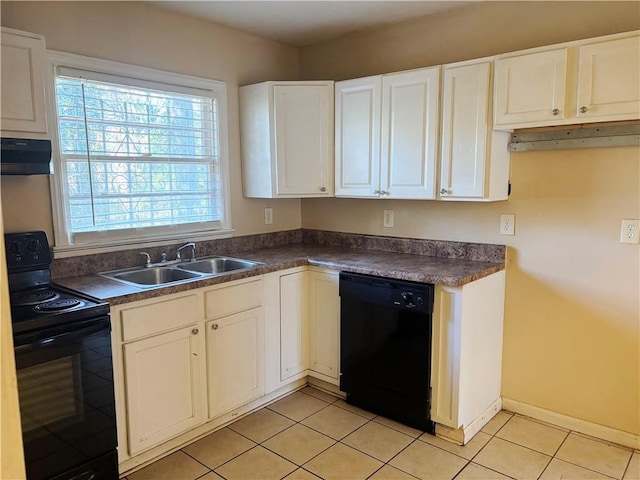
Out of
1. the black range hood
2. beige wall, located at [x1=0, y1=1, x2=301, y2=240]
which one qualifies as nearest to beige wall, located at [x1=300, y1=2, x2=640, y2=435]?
beige wall, located at [x1=0, y1=1, x2=301, y2=240]

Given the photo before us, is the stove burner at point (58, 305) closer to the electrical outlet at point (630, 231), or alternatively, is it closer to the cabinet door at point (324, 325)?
the cabinet door at point (324, 325)

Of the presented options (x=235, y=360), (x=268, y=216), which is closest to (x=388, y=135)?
(x=268, y=216)

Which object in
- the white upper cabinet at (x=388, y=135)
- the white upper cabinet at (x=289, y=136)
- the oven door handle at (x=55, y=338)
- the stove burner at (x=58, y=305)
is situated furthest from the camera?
the white upper cabinet at (x=289, y=136)

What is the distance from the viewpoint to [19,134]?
81.1 inches

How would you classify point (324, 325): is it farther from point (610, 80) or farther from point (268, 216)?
point (610, 80)

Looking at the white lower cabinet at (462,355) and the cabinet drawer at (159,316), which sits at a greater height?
the cabinet drawer at (159,316)

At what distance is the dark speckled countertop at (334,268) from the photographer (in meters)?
2.23

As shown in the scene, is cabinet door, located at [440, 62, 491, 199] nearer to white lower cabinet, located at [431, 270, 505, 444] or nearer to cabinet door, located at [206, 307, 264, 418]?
white lower cabinet, located at [431, 270, 505, 444]

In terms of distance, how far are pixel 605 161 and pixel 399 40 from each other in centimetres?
152

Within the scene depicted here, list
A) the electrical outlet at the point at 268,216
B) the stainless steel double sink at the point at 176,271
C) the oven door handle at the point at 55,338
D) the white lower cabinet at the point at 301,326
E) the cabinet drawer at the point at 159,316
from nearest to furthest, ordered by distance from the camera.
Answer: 1. the oven door handle at the point at 55,338
2. the cabinet drawer at the point at 159,316
3. the stainless steel double sink at the point at 176,271
4. the white lower cabinet at the point at 301,326
5. the electrical outlet at the point at 268,216

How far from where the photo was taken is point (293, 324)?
300 cm

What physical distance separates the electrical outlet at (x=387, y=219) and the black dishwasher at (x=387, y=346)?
67 cm

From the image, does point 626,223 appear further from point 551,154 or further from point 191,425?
point 191,425

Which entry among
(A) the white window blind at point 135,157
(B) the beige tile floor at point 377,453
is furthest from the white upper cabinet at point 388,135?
(B) the beige tile floor at point 377,453
